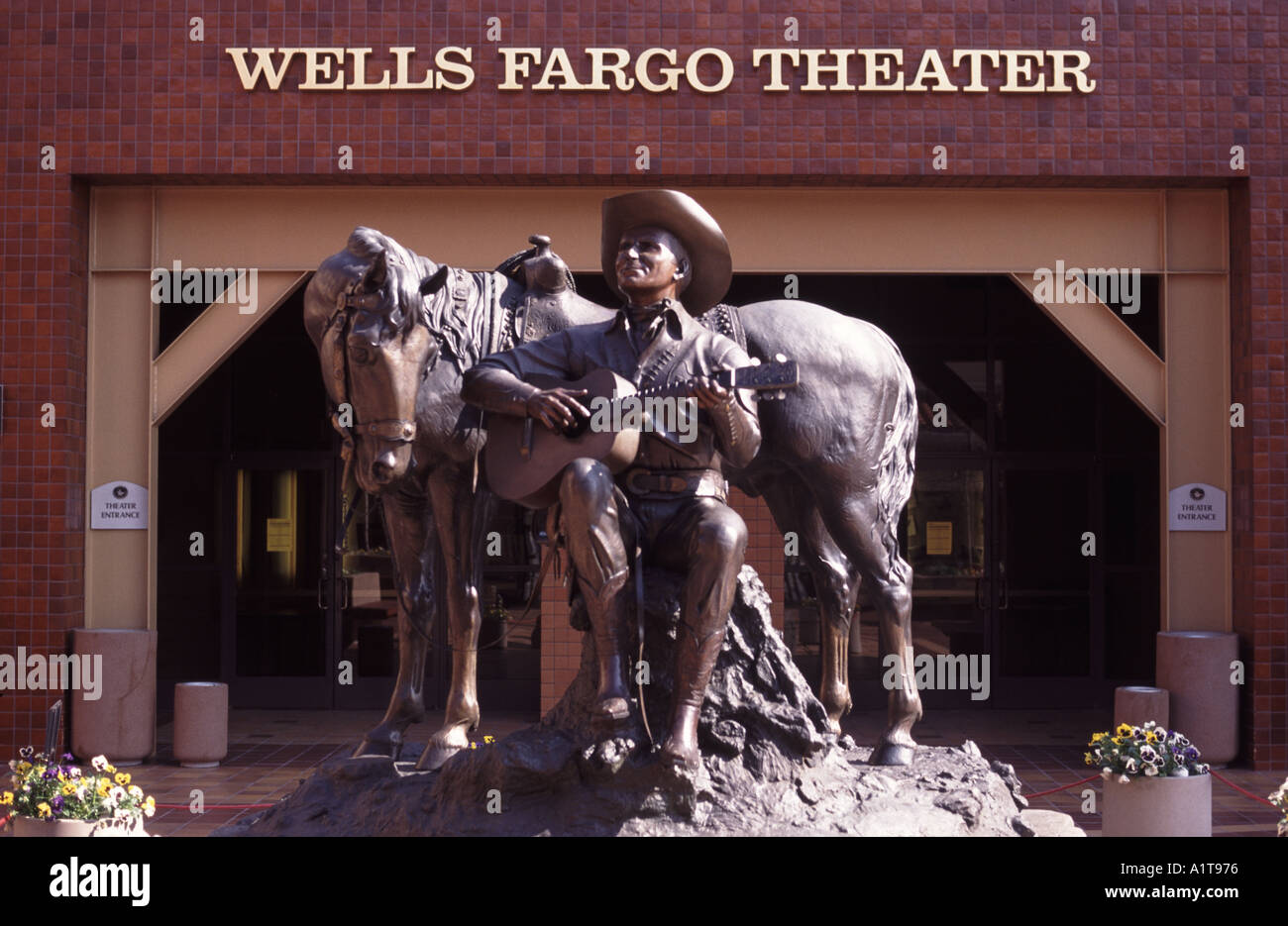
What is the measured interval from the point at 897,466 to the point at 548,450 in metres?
1.81

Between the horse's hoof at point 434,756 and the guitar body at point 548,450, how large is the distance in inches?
40.0

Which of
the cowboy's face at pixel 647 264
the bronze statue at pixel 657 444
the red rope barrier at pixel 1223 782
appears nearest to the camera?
the bronze statue at pixel 657 444

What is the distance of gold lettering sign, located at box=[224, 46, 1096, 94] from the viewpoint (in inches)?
313

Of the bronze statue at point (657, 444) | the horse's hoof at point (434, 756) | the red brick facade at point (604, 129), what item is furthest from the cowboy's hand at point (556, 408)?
the red brick facade at point (604, 129)

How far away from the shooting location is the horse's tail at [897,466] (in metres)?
4.93

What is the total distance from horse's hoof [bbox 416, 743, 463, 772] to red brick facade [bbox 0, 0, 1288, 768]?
448cm

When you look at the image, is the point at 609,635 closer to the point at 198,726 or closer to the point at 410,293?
the point at 410,293

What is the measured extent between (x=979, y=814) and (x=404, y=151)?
545cm

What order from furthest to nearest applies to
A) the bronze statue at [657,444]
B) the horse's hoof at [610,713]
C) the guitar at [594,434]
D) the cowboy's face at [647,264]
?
the cowboy's face at [647,264] → the guitar at [594,434] → the bronze statue at [657,444] → the horse's hoof at [610,713]

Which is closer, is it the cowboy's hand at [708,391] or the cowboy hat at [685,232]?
the cowboy's hand at [708,391]

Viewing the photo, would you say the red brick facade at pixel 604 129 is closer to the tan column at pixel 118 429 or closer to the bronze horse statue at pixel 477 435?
the tan column at pixel 118 429

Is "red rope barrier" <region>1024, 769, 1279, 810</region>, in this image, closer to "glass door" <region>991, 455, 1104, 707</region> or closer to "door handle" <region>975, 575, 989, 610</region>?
"glass door" <region>991, 455, 1104, 707</region>

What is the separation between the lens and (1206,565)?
27.3ft

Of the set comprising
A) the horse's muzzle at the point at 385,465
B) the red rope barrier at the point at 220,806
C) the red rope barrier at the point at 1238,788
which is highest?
the horse's muzzle at the point at 385,465
